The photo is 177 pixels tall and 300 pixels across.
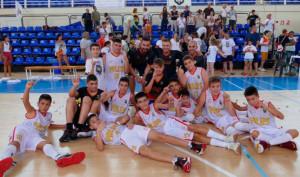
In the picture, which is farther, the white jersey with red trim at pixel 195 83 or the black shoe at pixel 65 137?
the white jersey with red trim at pixel 195 83

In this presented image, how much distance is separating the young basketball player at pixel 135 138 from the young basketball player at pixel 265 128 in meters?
0.78

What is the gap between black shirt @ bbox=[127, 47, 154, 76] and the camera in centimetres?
533

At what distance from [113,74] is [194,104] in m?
1.64

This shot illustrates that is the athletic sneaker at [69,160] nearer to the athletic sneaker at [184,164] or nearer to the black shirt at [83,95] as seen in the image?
the athletic sneaker at [184,164]

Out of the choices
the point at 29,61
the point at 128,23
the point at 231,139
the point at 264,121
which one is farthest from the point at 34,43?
the point at 264,121

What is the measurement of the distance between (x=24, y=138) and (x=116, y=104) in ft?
5.01

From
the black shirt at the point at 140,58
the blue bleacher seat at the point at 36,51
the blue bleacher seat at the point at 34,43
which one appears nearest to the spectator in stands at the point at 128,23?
the blue bleacher seat at the point at 36,51

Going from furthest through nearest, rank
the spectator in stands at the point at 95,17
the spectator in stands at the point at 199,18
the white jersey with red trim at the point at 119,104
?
the spectator in stands at the point at 95,17 < the spectator in stands at the point at 199,18 < the white jersey with red trim at the point at 119,104

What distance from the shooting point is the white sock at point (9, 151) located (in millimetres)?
3268

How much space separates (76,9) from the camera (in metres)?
16.5

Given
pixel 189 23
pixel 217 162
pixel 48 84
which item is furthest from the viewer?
pixel 189 23

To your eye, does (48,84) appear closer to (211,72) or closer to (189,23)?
(211,72)

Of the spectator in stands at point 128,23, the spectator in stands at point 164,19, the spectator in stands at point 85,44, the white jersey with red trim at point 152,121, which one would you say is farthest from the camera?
the spectator in stands at point 164,19

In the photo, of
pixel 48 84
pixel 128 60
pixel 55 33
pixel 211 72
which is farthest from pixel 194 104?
pixel 55 33
